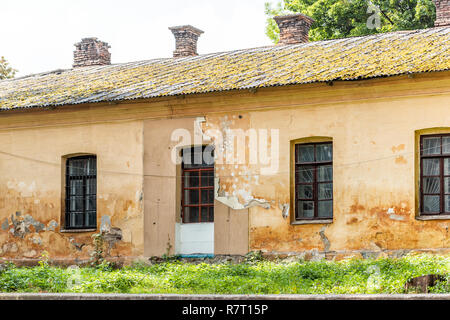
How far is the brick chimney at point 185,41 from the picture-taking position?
76.8 feet

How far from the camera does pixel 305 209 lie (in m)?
16.2

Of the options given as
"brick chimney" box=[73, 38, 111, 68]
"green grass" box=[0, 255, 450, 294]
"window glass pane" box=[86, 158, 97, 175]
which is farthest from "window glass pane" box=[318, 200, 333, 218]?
"brick chimney" box=[73, 38, 111, 68]

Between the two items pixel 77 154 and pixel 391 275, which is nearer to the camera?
pixel 391 275

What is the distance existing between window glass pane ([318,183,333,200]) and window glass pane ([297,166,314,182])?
263mm

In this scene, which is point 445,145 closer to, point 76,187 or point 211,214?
point 211,214

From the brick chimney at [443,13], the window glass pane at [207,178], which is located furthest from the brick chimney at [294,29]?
the window glass pane at [207,178]

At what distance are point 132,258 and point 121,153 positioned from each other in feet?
7.51

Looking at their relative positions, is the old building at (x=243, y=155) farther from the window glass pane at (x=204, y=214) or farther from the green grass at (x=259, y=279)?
the green grass at (x=259, y=279)

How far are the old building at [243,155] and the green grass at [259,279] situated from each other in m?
1.31

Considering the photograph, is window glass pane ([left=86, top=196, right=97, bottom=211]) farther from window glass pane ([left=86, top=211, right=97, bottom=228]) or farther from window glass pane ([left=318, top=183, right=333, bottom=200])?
window glass pane ([left=318, top=183, right=333, bottom=200])

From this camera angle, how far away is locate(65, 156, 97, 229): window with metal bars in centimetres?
1852

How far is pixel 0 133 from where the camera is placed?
63.6 ft
